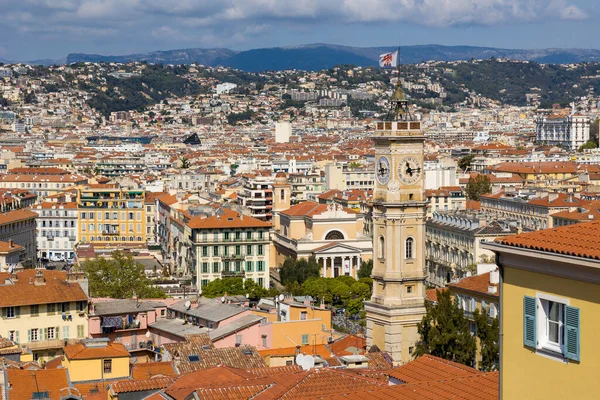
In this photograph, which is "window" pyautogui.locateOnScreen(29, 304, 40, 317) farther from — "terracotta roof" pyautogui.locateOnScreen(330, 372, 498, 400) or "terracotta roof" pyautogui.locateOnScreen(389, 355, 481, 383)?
"terracotta roof" pyautogui.locateOnScreen(330, 372, 498, 400)

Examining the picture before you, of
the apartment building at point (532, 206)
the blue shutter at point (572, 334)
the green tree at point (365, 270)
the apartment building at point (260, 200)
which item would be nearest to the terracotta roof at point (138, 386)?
the blue shutter at point (572, 334)

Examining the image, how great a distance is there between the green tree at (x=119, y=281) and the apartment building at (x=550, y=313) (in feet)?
112

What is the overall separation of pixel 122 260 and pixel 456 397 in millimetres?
35397

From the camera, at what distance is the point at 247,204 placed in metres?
87.9

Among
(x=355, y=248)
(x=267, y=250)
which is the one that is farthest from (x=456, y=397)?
(x=355, y=248)

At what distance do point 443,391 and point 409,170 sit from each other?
2377 cm

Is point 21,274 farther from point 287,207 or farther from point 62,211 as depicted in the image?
point 62,211

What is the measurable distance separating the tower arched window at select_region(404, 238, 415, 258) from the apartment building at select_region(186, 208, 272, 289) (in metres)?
25.8

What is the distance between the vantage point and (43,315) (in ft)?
109

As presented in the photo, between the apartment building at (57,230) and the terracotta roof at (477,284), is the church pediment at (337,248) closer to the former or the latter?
the apartment building at (57,230)

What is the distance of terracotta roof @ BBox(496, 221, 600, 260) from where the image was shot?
7.81 metres

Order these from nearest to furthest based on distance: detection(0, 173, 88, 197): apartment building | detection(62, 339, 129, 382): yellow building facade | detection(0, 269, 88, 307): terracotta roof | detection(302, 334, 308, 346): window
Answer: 1. detection(62, 339, 129, 382): yellow building facade
2. detection(302, 334, 308, 346): window
3. detection(0, 269, 88, 307): terracotta roof
4. detection(0, 173, 88, 197): apartment building

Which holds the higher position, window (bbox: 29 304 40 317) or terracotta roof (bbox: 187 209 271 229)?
terracotta roof (bbox: 187 209 271 229)

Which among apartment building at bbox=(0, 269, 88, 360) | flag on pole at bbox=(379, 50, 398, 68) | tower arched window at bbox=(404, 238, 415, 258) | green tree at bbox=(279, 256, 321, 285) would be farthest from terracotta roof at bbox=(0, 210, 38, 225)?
tower arched window at bbox=(404, 238, 415, 258)
